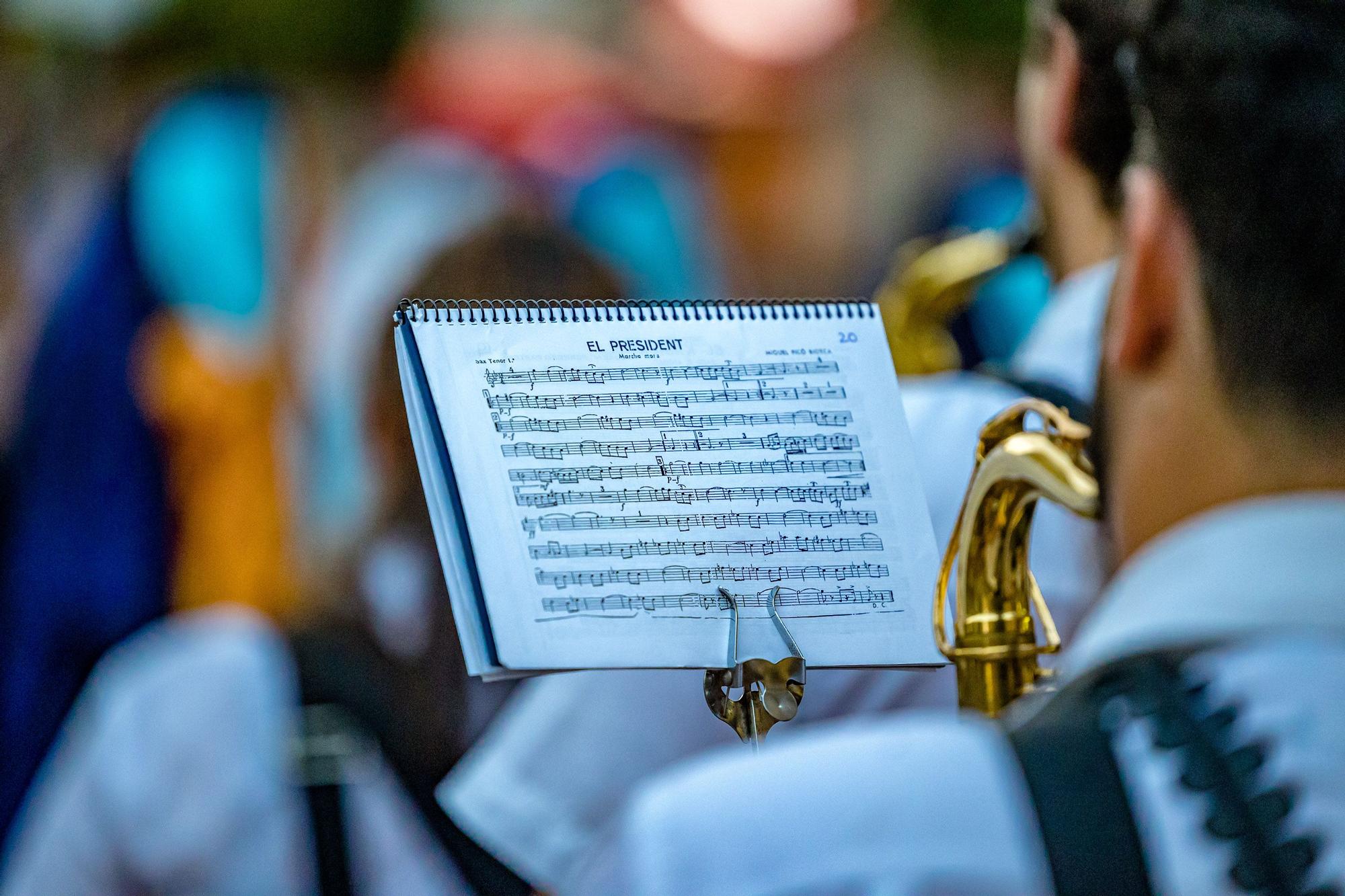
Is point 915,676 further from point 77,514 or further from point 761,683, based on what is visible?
point 77,514

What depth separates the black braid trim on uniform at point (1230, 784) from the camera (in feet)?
2.61

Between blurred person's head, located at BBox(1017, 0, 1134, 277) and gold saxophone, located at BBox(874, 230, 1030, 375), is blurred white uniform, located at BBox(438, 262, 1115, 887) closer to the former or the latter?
blurred person's head, located at BBox(1017, 0, 1134, 277)

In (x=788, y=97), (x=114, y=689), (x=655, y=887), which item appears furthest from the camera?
(x=788, y=97)

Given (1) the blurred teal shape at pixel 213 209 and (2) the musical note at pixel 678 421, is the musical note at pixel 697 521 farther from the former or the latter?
(1) the blurred teal shape at pixel 213 209

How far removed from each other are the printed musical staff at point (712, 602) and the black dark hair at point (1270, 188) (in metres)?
0.26

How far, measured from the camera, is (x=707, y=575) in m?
1.00

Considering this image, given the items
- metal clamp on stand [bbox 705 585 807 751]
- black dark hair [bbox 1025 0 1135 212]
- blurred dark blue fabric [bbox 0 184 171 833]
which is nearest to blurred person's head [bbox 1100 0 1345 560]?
metal clamp on stand [bbox 705 585 807 751]

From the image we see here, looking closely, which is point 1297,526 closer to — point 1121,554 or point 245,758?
point 1121,554

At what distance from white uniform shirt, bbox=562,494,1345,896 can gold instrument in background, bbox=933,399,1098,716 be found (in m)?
0.29

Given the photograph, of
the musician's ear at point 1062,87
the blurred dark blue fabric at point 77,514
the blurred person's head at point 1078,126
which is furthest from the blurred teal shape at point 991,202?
the musician's ear at point 1062,87

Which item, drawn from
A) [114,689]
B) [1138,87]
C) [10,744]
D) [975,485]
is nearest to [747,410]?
[975,485]

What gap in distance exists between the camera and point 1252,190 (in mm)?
977

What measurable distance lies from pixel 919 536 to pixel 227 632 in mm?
1185

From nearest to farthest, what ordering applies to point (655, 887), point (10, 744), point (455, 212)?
point (655, 887) → point (10, 744) → point (455, 212)
